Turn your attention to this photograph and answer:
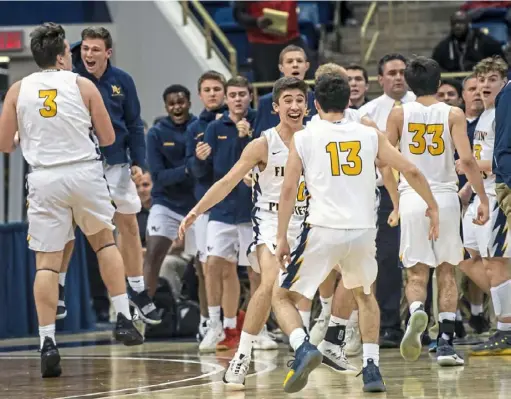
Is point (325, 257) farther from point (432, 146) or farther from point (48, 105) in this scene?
point (48, 105)

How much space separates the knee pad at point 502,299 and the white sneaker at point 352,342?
135cm

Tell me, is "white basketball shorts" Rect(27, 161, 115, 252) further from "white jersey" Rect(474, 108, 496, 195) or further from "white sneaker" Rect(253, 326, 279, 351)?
"white jersey" Rect(474, 108, 496, 195)

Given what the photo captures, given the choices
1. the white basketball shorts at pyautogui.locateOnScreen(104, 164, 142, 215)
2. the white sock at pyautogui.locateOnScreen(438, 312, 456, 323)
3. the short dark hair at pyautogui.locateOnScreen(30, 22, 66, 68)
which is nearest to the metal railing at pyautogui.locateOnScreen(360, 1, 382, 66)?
the white basketball shorts at pyautogui.locateOnScreen(104, 164, 142, 215)

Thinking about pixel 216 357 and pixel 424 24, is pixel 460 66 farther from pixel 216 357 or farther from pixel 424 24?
pixel 216 357

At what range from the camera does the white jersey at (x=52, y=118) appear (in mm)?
9172

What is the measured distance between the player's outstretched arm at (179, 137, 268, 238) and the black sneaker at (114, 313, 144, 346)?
1.43m

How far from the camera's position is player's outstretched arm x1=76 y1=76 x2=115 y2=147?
30.5ft

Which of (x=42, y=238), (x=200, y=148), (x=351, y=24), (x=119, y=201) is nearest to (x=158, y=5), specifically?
(x=351, y=24)

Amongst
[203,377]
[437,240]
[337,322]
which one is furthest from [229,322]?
[437,240]

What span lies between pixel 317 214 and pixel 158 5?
31.7 feet

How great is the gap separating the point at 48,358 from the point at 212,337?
2581mm

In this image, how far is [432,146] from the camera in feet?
31.7

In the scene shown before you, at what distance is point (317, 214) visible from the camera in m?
7.78

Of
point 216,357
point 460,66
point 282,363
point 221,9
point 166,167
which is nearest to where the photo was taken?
point 282,363
